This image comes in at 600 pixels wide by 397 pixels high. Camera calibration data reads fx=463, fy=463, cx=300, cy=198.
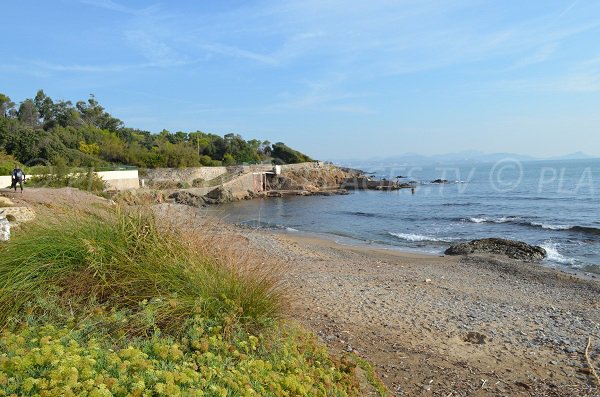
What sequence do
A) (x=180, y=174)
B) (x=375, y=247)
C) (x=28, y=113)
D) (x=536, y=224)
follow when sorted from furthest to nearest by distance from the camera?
(x=28, y=113) < (x=180, y=174) < (x=536, y=224) < (x=375, y=247)

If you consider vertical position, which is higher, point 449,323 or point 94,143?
point 94,143

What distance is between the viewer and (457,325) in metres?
7.28

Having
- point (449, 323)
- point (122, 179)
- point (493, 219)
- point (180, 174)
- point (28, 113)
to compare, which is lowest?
point (493, 219)

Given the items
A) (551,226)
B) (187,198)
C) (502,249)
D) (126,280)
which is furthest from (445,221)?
(126,280)

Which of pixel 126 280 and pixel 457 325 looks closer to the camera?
pixel 126 280

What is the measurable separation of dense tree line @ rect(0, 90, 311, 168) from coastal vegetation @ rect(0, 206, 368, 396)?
89.9 feet

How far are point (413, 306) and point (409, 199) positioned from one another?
39.3 m

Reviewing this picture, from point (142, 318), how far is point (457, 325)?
16.9 ft

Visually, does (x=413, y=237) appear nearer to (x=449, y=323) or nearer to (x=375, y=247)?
(x=375, y=247)

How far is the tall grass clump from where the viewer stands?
421cm

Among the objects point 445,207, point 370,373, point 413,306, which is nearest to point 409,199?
point 445,207

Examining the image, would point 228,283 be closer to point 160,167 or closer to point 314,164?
point 160,167

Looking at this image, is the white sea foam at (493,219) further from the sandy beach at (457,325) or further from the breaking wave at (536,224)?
the sandy beach at (457,325)

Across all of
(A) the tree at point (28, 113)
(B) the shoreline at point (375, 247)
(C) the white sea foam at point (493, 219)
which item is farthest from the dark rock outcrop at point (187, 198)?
(A) the tree at point (28, 113)
